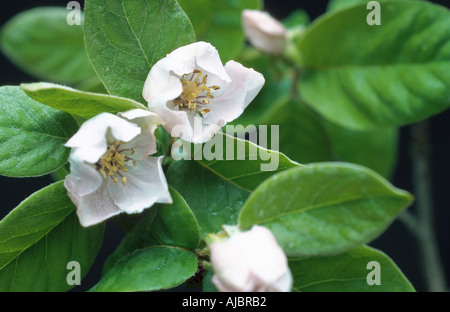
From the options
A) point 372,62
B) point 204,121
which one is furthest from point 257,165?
point 372,62

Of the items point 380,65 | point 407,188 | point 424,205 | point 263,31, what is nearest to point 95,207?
point 263,31

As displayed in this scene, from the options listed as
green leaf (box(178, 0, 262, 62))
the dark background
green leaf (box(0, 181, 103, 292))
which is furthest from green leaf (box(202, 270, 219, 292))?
the dark background

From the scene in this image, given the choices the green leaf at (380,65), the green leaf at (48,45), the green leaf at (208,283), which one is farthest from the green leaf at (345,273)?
the green leaf at (48,45)

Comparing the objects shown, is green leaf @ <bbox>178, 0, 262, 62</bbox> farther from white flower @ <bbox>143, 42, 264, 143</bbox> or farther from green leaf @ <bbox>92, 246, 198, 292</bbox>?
green leaf @ <bbox>92, 246, 198, 292</bbox>

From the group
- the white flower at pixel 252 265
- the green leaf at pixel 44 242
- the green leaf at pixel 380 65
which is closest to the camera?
the white flower at pixel 252 265

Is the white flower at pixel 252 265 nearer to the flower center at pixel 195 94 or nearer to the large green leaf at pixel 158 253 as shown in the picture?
the large green leaf at pixel 158 253

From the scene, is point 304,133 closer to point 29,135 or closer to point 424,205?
point 424,205
